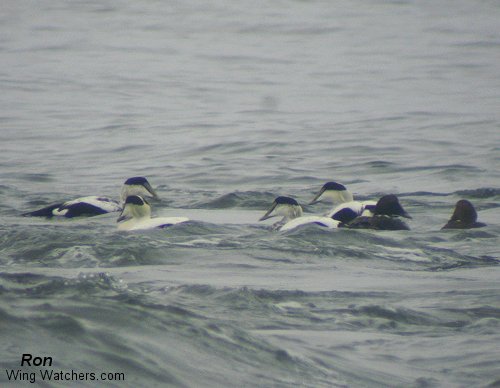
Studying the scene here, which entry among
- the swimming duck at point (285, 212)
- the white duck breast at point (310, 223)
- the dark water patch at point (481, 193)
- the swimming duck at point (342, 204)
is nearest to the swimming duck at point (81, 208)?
the swimming duck at point (285, 212)

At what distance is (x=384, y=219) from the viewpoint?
11445 mm

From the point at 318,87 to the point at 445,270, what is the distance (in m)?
23.5

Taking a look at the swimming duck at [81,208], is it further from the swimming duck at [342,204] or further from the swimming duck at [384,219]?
the swimming duck at [384,219]

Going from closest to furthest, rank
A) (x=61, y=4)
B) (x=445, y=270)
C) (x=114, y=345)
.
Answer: (x=114, y=345) < (x=445, y=270) < (x=61, y=4)

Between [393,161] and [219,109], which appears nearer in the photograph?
[393,161]

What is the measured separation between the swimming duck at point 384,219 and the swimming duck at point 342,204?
0.27 meters

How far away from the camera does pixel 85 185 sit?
669 inches

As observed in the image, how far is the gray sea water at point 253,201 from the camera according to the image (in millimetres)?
A: 6457

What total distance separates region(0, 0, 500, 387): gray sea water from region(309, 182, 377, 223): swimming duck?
490 millimetres

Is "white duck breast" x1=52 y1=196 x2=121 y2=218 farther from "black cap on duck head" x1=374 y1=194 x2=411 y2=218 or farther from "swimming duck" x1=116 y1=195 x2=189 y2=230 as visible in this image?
"black cap on duck head" x1=374 y1=194 x2=411 y2=218

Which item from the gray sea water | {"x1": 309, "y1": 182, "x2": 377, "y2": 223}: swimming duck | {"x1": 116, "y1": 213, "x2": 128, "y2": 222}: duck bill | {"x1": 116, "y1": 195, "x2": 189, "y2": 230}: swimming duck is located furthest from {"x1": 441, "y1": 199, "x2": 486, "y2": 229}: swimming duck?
{"x1": 116, "y1": 213, "x2": 128, "y2": 222}: duck bill

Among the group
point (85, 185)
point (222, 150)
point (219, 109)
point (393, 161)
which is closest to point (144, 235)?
point (85, 185)

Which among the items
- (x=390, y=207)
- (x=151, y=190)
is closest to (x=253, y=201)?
(x=151, y=190)

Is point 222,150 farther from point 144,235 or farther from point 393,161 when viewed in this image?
point 144,235
